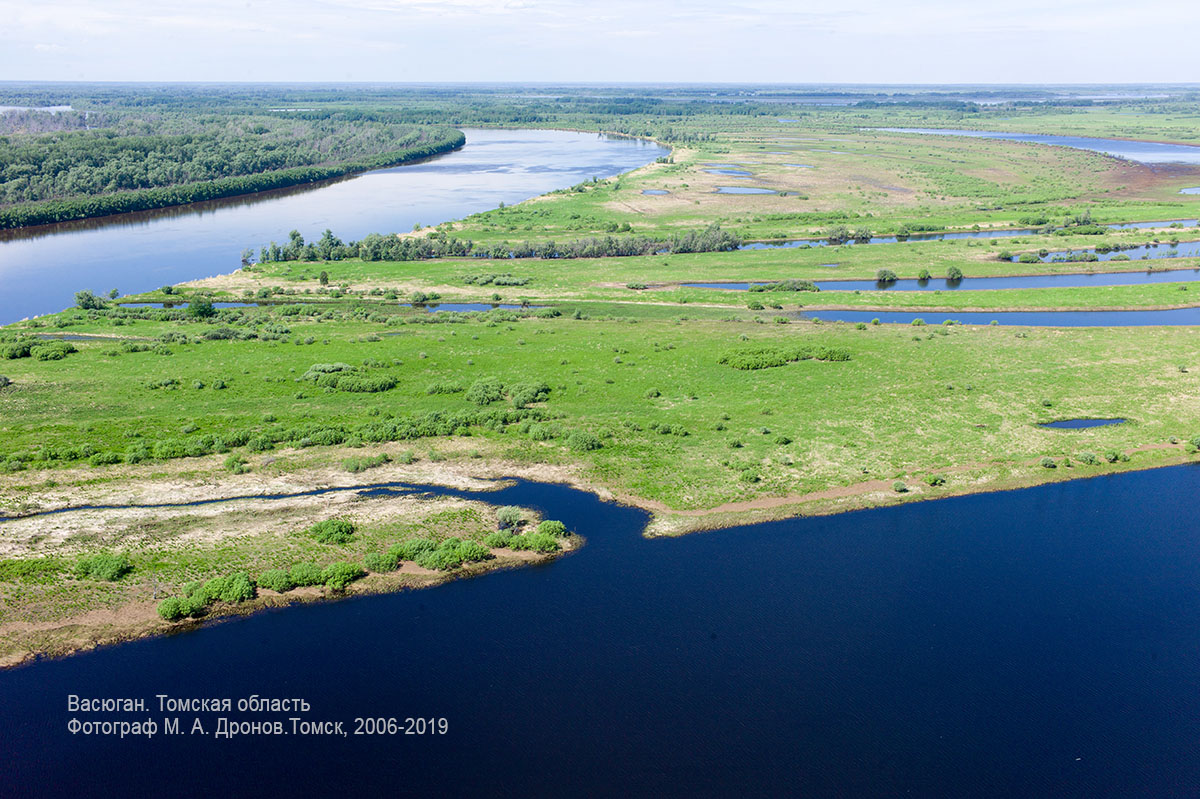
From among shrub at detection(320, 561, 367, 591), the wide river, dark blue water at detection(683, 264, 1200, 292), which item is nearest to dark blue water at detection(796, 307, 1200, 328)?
dark blue water at detection(683, 264, 1200, 292)

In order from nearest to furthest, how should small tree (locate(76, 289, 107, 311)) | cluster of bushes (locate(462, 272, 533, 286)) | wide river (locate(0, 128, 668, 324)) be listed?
small tree (locate(76, 289, 107, 311)), cluster of bushes (locate(462, 272, 533, 286)), wide river (locate(0, 128, 668, 324))

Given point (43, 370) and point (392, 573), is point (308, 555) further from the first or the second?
point (43, 370)

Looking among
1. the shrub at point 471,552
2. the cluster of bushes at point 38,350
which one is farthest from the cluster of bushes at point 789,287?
the cluster of bushes at point 38,350

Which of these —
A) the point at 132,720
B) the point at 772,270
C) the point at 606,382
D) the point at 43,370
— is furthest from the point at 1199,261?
the point at 43,370

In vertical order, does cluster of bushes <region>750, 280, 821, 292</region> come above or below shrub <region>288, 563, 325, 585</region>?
above

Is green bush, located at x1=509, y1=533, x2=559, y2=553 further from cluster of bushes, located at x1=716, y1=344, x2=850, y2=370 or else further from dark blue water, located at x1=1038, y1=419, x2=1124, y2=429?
dark blue water, located at x1=1038, y1=419, x2=1124, y2=429

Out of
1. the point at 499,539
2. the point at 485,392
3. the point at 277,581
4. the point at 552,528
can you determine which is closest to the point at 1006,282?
the point at 485,392

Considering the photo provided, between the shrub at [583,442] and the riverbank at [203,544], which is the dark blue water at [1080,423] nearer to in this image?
the shrub at [583,442]
